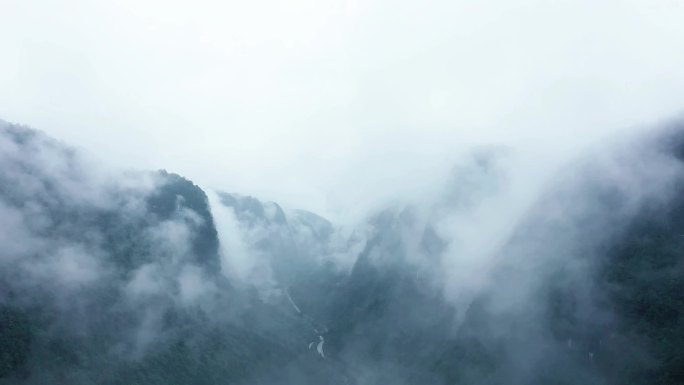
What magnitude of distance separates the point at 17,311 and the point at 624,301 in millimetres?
209443

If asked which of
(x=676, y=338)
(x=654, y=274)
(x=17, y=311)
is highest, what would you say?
(x=17, y=311)

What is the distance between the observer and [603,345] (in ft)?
637

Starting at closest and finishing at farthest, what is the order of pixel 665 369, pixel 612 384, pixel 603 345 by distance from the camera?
pixel 665 369 → pixel 612 384 → pixel 603 345

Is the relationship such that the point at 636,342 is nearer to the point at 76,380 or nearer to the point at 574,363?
the point at 574,363

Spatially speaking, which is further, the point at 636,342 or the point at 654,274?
the point at 654,274

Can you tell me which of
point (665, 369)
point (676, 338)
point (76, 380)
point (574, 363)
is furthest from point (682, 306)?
point (76, 380)

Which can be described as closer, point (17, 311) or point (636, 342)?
point (636, 342)

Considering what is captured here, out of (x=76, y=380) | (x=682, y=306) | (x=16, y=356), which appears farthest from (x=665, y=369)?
(x=16, y=356)

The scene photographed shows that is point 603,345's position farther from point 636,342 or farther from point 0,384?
point 0,384

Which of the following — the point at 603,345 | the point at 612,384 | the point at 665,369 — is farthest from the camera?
the point at 603,345

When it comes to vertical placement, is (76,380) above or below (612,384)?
above

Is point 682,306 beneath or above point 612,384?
above

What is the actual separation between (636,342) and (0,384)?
19891 centimetres

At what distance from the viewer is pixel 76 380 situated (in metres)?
196
